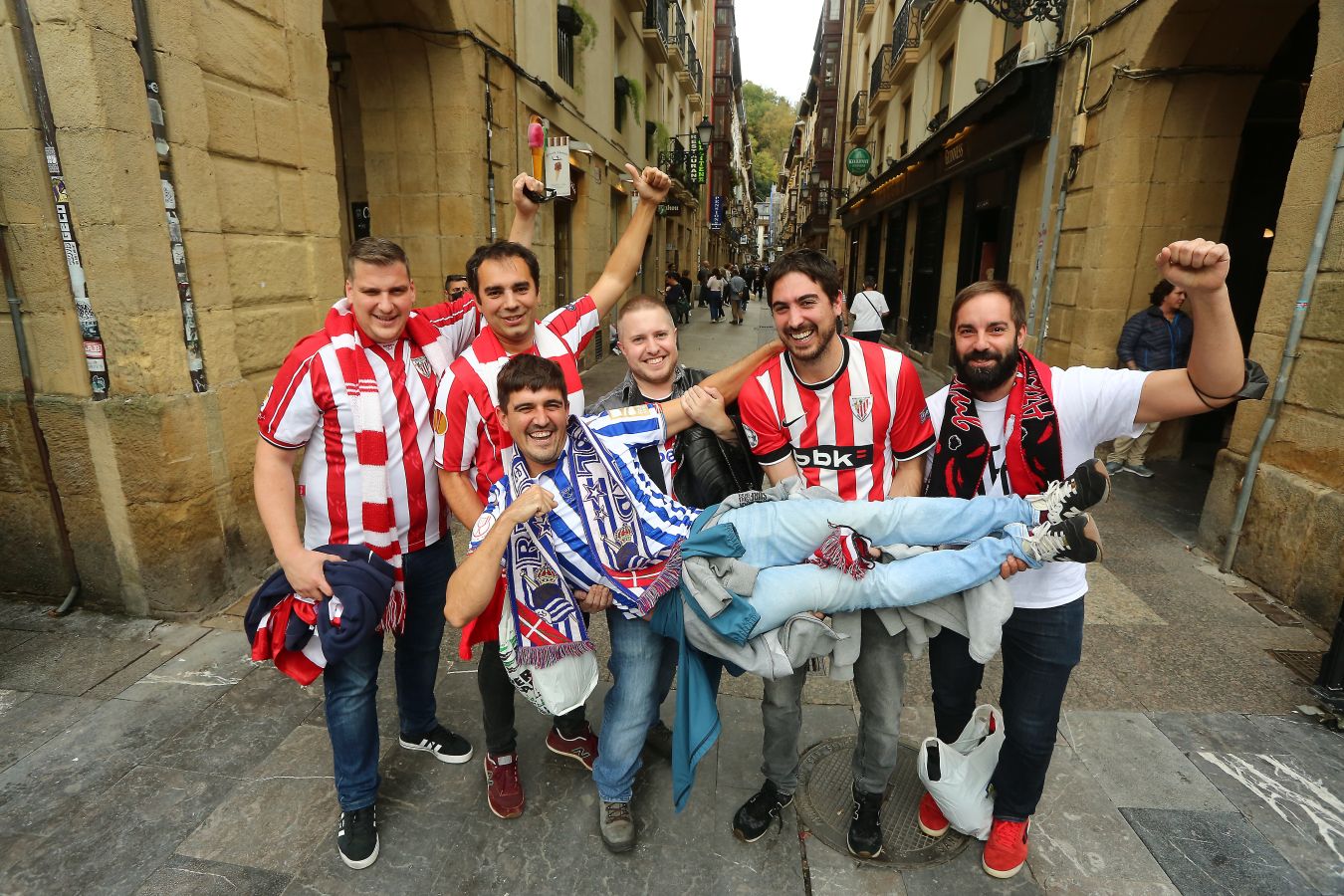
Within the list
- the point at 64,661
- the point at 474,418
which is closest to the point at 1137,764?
the point at 474,418

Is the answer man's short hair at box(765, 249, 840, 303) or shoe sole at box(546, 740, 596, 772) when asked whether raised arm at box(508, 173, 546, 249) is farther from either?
shoe sole at box(546, 740, 596, 772)

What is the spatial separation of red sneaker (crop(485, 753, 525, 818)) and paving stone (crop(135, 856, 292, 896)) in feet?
2.37

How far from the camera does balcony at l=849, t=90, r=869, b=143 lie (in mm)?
21000

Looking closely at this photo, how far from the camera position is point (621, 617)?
244 cm

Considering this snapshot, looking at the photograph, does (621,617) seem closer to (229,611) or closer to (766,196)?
(229,611)

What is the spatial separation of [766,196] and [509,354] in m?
114

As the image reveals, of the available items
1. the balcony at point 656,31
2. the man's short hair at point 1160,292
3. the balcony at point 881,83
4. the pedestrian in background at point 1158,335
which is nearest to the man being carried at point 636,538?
the pedestrian in background at point 1158,335

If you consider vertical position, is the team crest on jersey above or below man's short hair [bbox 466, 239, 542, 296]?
below

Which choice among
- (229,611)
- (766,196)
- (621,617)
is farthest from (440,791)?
(766,196)

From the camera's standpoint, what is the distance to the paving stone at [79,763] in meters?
2.62

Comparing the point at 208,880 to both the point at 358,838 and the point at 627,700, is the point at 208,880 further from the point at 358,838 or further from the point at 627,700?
the point at 627,700

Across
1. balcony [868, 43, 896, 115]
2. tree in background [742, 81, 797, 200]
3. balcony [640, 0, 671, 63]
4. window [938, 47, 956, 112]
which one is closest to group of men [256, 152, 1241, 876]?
window [938, 47, 956, 112]

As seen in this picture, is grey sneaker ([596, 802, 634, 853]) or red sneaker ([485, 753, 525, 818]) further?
red sneaker ([485, 753, 525, 818])

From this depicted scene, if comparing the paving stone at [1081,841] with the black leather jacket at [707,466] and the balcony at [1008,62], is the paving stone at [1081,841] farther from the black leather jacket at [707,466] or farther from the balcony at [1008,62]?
the balcony at [1008,62]
